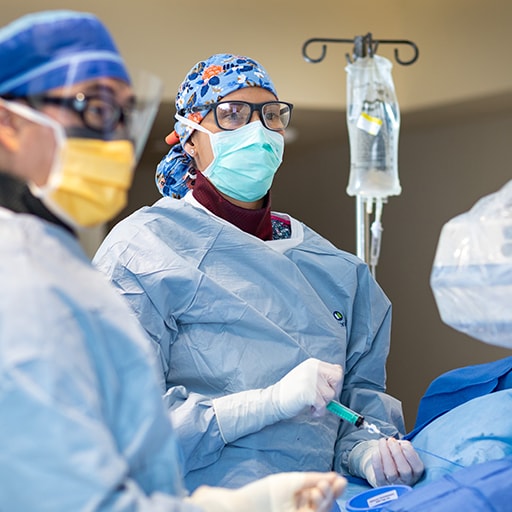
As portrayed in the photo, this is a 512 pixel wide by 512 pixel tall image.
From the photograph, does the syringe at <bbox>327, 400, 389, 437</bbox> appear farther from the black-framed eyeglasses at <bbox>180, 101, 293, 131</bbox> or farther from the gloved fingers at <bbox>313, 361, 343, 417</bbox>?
the black-framed eyeglasses at <bbox>180, 101, 293, 131</bbox>

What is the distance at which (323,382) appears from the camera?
1.78m

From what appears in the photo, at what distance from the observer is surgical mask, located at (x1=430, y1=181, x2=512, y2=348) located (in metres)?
1.27

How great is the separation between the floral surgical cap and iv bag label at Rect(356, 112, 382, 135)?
2.81 feet

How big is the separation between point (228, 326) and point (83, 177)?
948 mm

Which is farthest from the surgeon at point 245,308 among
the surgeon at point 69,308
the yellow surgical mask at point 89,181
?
the yellow surgical mask at point 89,181

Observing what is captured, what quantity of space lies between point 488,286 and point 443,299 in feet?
0.32

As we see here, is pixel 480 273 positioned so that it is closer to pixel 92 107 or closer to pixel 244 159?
pixel 92 107

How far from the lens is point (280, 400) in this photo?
1.80 metres

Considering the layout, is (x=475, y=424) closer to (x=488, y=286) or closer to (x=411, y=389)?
(x=488, y=286)

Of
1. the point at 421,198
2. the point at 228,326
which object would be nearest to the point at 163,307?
the point at 228,326

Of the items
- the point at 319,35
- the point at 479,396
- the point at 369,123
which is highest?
the point at 319,35

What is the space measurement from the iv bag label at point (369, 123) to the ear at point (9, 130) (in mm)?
2058

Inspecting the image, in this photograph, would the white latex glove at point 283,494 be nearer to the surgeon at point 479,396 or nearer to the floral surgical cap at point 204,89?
the surgeon at point 479,396

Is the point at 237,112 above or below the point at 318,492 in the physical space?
above
